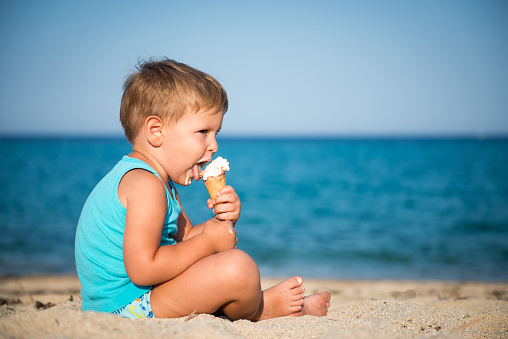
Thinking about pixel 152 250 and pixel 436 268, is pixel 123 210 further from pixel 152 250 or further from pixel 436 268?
pixel 436 268

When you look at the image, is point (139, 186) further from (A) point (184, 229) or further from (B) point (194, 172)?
(A) point (184, 229)

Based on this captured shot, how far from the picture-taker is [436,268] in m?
6.69

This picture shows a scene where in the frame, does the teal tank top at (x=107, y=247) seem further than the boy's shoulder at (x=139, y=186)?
Yes

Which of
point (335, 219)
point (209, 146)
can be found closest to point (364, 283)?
point (209, 146)

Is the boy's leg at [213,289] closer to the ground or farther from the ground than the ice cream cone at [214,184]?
closer to the ground

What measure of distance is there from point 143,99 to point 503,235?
9181 mm

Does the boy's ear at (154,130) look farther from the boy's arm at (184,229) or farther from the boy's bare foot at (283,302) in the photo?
the boy's bare foot at (283,302)

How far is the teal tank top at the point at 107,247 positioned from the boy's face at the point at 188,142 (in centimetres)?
17

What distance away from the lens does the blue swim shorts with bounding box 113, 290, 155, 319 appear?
85.8 inches

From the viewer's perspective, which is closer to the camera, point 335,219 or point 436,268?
point 436,268

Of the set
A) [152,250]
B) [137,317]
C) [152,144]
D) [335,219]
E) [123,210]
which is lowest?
[335,219]

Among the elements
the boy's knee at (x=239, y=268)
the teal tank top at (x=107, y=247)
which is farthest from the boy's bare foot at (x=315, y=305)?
the teal tank top at (x=107, y=247)

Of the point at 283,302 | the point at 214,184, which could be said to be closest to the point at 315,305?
the point at 283,302

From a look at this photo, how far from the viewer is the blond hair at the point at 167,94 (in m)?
2.29
